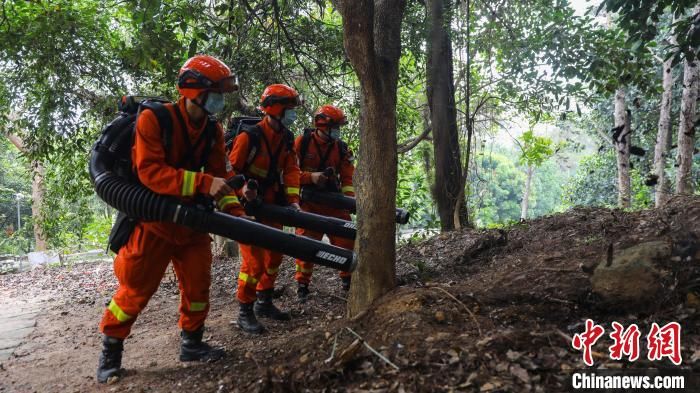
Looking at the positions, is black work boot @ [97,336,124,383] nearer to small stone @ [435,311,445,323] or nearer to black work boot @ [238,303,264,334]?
black work boot @ [238,303,264,334]

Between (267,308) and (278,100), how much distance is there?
6.41ft

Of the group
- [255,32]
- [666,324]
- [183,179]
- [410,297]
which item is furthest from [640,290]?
[255,32]

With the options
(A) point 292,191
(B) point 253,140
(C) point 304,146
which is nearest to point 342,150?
(C) point 304,146

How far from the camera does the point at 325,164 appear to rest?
5.54 meters

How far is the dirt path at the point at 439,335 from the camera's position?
239 cm

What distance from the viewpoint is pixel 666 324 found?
8.64 feet

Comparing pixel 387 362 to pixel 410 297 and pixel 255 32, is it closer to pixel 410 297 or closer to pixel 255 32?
pixel 410 297

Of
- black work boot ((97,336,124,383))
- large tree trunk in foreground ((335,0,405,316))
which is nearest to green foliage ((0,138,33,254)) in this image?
black work boot ((97,336,124,383))

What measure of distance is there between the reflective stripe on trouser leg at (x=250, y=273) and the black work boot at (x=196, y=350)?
2.49 ft

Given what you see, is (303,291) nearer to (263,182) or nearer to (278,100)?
(263,182)

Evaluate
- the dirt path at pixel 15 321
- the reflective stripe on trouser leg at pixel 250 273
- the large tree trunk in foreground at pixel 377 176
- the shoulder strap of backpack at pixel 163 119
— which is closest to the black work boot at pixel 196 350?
the reflective stripe on trouser leg at pixel 250 273

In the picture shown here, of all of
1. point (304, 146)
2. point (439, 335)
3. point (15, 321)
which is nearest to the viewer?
point (439, 335)

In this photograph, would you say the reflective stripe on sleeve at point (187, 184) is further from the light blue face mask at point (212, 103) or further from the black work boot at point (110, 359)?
the black work boot at point (110, 359)

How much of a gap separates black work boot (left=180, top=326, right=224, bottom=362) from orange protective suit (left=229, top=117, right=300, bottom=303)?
77cm
